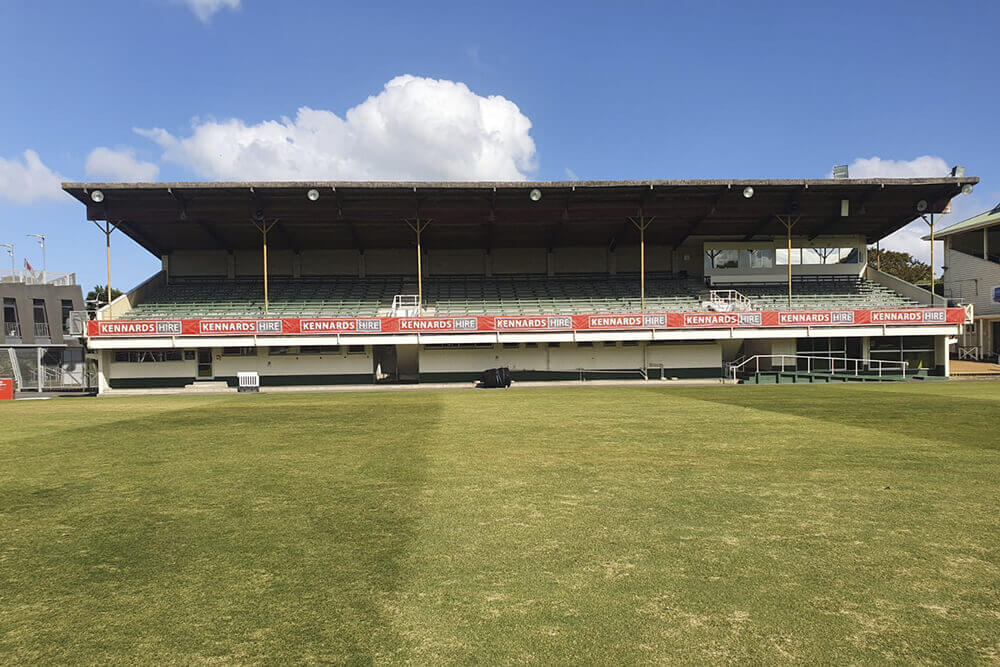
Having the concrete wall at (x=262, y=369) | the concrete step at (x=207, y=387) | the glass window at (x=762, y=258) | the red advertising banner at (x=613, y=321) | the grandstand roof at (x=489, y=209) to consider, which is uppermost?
the grandstand roof at (x=489, y=209)

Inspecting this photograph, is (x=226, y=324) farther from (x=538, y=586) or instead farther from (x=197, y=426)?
(x=538, y=586)

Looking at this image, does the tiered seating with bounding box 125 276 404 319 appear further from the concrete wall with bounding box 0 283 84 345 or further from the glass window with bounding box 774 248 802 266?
the glass window with bounding box 774 248 802 266

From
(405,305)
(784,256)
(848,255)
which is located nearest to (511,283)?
(405,305)

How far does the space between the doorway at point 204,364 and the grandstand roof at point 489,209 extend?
7956mm

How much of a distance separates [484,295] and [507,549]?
101ft

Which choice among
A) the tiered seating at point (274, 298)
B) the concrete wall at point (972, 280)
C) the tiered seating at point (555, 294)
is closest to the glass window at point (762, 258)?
the tiered seating at point (555, 294)

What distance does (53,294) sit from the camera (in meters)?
37.4

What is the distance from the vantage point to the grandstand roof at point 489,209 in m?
30.8

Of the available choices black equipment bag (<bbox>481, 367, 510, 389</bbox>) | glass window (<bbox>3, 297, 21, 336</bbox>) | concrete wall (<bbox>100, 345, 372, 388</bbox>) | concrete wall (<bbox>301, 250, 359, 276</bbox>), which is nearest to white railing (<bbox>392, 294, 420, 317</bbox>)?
concrete wall (<bbox>100, 345, 372, 388</bbox>)

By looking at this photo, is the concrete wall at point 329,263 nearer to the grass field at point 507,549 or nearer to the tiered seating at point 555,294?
the tiered seating at point 555,294

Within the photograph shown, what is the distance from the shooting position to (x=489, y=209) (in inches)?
1278

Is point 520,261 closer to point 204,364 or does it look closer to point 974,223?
point 204,364

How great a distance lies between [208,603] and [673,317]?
1127 inches

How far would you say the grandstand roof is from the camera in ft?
101
